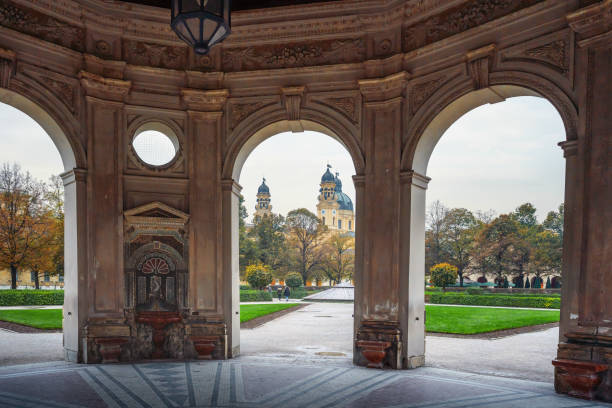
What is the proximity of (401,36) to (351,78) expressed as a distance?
4.84ft

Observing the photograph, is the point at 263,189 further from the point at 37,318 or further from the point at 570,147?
the point at 570,147

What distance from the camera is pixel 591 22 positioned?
27.6 feet

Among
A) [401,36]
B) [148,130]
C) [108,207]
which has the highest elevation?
[401,36]

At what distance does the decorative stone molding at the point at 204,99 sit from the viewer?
1223 cm

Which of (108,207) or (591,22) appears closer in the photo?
(591,22)

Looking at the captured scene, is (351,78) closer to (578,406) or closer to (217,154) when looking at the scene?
(217,154)

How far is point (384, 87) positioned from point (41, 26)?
779 cm

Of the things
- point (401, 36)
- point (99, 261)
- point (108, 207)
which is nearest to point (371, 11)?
point (401, 36)

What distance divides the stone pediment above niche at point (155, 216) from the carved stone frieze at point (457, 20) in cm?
673

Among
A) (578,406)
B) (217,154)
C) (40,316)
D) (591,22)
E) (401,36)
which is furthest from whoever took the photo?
(40,316)

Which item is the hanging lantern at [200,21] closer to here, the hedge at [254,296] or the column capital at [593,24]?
the column capital at [593,24]

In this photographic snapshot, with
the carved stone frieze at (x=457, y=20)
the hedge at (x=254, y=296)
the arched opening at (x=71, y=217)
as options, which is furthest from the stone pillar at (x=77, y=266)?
the hedge at (x=254, y=296)

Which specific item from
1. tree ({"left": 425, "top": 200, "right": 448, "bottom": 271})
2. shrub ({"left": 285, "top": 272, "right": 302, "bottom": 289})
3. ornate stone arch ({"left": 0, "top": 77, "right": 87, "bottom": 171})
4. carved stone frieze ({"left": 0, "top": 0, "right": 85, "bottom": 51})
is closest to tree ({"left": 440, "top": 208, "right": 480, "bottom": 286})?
tree ({"left": 425, "top": 200, "right": 448, "bottom": 271})

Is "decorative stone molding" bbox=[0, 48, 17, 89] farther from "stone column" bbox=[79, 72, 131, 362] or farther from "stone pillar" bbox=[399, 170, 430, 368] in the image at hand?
"stone pillar" bbox=[399, 170, 430, 368]
